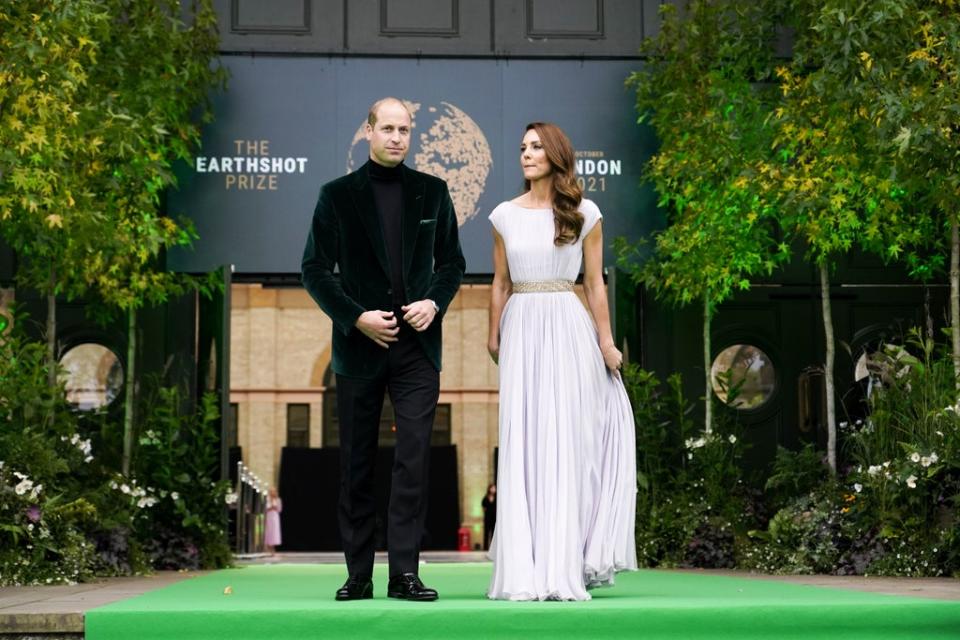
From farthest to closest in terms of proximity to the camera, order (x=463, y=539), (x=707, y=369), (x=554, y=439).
→ (x=463, y=539) → (x=707, y=369) → (x=554, y=439)

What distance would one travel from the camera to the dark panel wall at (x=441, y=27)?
12828 millimetres

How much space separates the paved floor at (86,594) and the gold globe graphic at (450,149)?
4.14m

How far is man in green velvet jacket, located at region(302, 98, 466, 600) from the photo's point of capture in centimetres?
526

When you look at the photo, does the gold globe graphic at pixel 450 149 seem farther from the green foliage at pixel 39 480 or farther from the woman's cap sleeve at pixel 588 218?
the woman's cap sleeve at pixel 588 218

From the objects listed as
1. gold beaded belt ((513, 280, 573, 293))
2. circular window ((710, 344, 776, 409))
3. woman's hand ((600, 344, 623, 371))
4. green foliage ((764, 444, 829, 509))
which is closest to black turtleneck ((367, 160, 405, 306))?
gold beaded belt ((513, 280, 573, 293))

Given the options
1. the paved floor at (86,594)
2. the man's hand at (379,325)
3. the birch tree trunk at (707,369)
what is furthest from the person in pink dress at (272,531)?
the man's hand at (379,325)

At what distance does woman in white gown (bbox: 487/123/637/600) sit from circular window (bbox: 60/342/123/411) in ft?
25.6

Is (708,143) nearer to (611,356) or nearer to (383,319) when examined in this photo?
(611,356)

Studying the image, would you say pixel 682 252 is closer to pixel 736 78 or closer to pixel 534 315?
pixel 736 78

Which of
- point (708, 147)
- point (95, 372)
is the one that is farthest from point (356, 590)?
point (95, 372)

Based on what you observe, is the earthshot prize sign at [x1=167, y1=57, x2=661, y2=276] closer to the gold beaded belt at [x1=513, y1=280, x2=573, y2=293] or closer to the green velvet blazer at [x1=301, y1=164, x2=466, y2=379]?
the gold beaded belt at [x1=513, y1=280, x2=573, y2=293]

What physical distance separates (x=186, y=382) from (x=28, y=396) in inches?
119

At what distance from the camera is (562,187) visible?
5703mm

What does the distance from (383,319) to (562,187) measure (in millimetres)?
989
